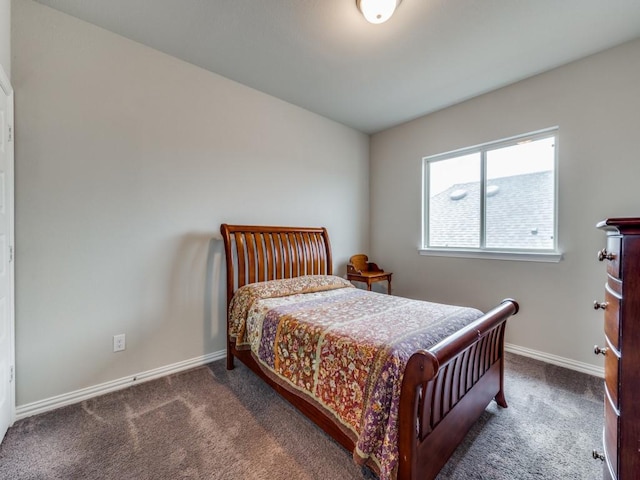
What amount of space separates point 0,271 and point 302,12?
7.98 ft

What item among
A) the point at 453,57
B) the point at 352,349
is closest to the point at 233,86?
the point at 453,57

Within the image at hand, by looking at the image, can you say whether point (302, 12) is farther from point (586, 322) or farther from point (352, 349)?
point (586, 322)

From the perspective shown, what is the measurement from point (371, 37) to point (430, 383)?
92.2 inches

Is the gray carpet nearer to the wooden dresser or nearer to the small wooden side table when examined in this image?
the wooden dresser

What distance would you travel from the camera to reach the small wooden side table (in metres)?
3.40

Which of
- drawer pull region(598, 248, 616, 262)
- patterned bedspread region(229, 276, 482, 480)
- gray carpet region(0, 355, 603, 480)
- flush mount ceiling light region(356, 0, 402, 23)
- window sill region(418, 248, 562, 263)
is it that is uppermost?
flush mount ceiling light region(356, 0, 402, 23)

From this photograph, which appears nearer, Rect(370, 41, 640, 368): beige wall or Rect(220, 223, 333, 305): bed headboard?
Rect(370, 41, 640, 368): beige wall

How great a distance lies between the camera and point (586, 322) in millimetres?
2318

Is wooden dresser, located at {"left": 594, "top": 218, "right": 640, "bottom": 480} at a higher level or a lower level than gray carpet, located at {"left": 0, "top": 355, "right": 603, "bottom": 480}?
higher

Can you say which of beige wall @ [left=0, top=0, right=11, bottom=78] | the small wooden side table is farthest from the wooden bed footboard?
beige wall @ [left=0, top=0, right=11, bottom=78]

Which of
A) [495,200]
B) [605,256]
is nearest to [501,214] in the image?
[495,200]

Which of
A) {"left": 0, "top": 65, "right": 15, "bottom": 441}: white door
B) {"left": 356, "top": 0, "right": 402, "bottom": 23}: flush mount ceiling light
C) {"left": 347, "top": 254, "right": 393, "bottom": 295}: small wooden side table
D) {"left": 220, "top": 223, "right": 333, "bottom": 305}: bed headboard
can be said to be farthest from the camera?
{"left": 347, "top": 254, "right": 393, "bottom": 295}: small wooden side table

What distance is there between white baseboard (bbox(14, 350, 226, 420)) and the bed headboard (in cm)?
64

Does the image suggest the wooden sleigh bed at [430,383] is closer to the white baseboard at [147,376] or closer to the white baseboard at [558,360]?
the white baseboard at [147,376]
